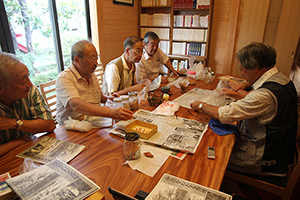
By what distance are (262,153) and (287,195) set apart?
0.30 metres

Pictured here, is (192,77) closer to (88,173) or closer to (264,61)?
(264,61)

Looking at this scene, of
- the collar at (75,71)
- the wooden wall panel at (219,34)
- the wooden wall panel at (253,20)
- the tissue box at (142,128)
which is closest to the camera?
the tissue box at (142,128)

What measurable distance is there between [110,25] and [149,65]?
51.4 inches

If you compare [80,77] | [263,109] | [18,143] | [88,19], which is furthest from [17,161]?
[88,19]

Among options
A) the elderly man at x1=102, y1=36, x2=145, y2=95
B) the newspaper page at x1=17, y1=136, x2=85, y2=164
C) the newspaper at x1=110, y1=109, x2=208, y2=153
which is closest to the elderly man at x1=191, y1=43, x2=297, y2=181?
the newspaper at x1=110, y1=109, x2=208, y2=153

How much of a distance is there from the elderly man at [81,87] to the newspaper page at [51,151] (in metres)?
0.31

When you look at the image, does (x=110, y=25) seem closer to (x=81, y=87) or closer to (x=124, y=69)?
(x=124, y=69)

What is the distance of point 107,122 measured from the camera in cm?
140

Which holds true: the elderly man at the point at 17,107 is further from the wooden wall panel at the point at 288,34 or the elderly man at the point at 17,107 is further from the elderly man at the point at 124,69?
the wooden wall panel at the point at 288,34

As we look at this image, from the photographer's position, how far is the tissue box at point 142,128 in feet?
3.87

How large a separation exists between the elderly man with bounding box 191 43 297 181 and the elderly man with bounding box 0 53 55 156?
3.96 ft

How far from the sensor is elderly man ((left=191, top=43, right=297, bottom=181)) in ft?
4.07

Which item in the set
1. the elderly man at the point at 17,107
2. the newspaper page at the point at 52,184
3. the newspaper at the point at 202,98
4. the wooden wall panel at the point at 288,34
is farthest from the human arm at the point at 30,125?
the wooden wall panel at the point at 288,34

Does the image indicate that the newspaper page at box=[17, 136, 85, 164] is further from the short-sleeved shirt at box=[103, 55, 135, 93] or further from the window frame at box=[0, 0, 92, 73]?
the window frame at box=[0, 0, 92, 73]
